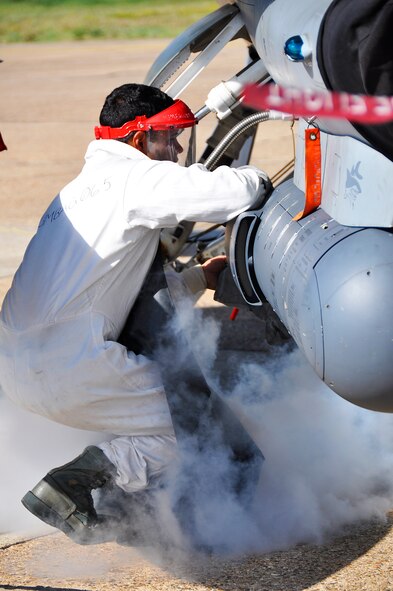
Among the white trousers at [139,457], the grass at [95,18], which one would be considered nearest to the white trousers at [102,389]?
the white trousers at [139,457]

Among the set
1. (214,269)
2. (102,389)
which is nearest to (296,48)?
(214,269)

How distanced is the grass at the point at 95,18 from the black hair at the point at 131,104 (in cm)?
1975

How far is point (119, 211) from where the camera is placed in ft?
11.9

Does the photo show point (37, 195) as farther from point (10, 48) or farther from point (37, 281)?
point (10, 48)

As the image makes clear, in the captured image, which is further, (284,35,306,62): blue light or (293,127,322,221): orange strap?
(293,127,322,221): orange strap

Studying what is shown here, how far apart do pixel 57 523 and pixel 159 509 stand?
406mm

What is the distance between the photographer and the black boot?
3.58 meters

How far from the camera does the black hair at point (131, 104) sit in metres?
3.85

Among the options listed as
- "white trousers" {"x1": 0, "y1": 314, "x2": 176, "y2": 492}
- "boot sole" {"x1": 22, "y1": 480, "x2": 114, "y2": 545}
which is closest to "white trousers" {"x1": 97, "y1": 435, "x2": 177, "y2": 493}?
"white trousers" {"x1": 0, "y1": 314, "x2": 176, "y2": 492}

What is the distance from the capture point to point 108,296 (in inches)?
146

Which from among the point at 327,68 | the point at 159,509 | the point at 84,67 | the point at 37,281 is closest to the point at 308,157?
the point at 327,68

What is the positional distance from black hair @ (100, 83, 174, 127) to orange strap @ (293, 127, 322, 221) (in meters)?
0.66

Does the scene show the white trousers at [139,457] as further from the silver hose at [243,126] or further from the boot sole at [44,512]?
the silver hose at [243,126]

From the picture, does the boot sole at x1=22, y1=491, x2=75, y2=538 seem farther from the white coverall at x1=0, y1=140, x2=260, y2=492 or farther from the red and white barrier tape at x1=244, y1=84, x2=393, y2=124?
the red and white barrier tape at x1=244, y1=84, x2=393, y2=124
